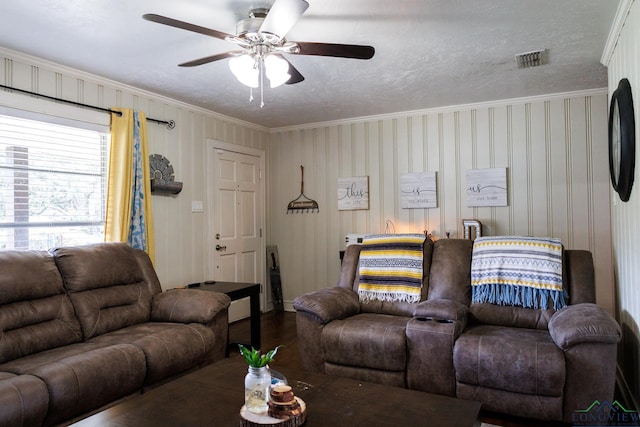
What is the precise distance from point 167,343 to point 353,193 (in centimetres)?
316

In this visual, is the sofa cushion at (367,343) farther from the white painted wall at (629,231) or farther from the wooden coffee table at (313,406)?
the white painted wall at (629,231)

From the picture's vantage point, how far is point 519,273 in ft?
9.99

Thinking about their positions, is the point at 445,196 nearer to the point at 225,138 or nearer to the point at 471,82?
the point at 471,82

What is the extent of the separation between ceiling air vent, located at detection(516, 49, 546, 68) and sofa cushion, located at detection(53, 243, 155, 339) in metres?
3.38

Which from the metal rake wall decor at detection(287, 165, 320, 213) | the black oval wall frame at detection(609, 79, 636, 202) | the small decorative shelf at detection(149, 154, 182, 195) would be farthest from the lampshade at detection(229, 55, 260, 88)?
the metal rake wall decor at detection(287, 165, 320, 213)

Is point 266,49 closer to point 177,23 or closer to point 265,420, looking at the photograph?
point 177,23

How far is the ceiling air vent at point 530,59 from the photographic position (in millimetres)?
3205

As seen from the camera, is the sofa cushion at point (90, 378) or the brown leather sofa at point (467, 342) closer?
the sofa cushion at point (90, 378)

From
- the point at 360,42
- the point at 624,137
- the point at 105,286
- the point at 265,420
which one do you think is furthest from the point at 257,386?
the point at 624,137

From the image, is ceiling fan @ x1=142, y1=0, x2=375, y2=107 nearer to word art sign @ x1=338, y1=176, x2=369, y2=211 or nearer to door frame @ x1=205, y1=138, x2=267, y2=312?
door frame @ x1=205, y1=138, x2=267, y2=312

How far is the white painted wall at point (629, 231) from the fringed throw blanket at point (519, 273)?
0.40 m

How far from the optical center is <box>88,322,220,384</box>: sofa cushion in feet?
8.35

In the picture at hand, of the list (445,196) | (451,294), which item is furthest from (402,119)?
(451,294)

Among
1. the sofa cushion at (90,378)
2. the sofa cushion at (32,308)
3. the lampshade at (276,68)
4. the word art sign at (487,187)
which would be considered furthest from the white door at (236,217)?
the word art sign at (487,187)
